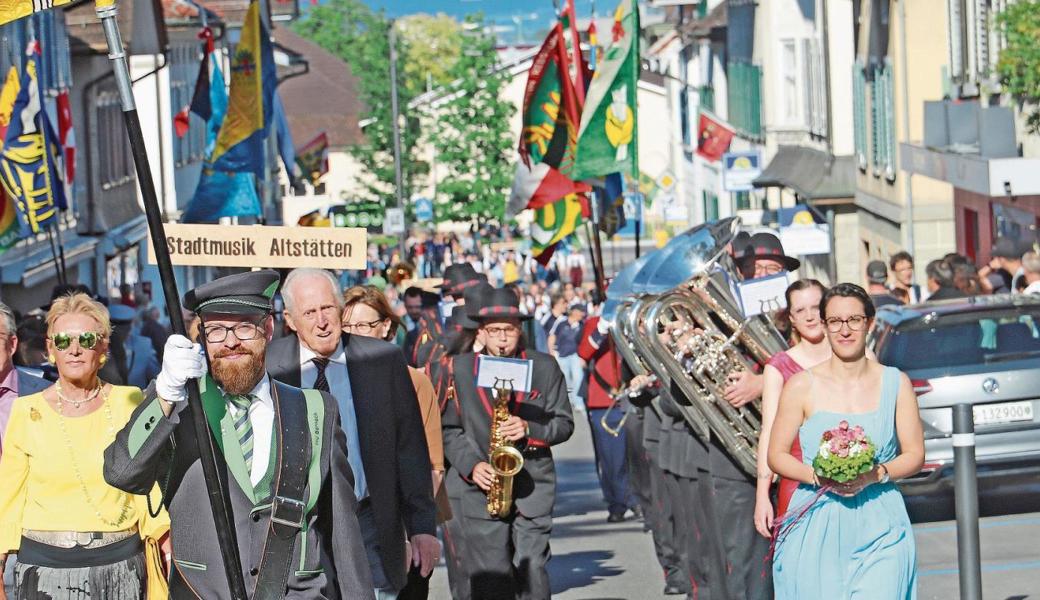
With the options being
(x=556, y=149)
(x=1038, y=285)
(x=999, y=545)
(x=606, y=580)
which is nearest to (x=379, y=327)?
(x=606, y=580)

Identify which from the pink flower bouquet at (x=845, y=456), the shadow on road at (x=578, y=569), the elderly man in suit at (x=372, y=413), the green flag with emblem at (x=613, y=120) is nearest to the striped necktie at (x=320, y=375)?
the elderly man in suit at (x=372, y=413)

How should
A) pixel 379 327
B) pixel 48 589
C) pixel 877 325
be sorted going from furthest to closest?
pixel 877 325 < pixel 379 327 < pixel 48 589

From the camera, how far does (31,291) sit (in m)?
26.5

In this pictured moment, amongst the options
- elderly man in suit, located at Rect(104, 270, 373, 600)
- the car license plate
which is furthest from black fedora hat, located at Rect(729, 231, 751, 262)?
elderly man in suit, located at Rect(104, 270, 373, 600)

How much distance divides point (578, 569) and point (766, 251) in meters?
3.40

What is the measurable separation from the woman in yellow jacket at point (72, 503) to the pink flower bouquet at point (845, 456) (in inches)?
88.8

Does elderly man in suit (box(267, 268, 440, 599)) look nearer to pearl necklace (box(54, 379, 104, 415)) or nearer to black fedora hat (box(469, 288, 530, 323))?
pearl necklace (box(54, 379, 104, 415))

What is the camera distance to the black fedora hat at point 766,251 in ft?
33.0

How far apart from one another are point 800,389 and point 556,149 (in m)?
10.9

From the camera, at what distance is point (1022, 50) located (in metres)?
17.3

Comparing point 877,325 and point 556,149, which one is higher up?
point 556,149

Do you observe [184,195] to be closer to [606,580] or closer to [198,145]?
[198,145]

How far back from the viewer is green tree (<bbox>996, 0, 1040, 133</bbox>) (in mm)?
16847

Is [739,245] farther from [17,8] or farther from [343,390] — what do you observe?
[17,8]
